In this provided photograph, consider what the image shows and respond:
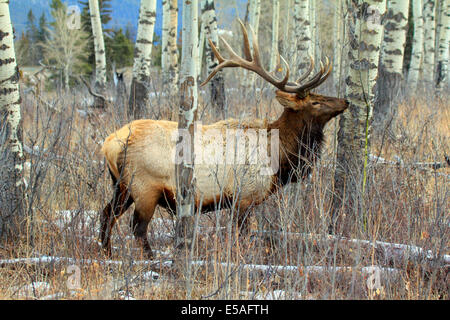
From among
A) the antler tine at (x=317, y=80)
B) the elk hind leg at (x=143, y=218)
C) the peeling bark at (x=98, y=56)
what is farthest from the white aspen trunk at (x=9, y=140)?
the peeling bark at (x=98, y=56)

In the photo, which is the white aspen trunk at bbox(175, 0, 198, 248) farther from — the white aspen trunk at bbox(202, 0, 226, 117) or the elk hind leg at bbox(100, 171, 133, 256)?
the white aspen trunk at bbox(202, 0, 226, 117)

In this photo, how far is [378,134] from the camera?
6746 mm

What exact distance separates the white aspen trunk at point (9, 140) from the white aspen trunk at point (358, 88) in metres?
2.75

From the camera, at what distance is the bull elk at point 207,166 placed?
3.90 m

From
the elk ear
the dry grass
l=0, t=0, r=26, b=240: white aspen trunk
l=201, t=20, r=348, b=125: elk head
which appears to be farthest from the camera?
the elk ear

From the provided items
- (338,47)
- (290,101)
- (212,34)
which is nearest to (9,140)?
(290,101)

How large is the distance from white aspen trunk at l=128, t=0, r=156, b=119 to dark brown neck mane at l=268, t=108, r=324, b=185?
4138mm

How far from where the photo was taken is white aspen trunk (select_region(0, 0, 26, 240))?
3844 mm

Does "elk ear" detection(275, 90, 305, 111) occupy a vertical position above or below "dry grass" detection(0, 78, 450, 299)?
above

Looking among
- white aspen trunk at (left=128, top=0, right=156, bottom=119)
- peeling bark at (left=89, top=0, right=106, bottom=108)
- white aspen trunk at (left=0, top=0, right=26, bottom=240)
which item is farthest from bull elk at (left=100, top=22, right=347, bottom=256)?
peeling bark at (left=89, top=0, right=106, bottom=108)

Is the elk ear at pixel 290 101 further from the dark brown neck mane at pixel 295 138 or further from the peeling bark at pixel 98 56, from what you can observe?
the peeling bark at pixel 98 56

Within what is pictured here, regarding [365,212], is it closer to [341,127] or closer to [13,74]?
[341,127]

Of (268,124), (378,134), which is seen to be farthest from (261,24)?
(268,124)

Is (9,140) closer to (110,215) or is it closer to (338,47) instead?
(110,215)
